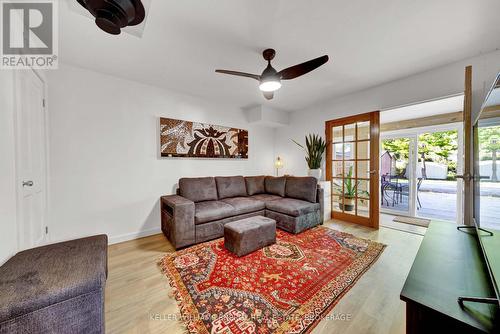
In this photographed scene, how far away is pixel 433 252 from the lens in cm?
125

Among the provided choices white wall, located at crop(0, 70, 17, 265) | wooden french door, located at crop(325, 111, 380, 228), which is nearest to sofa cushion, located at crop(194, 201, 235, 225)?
white wall, located at crop(0, 70, 17, 265)

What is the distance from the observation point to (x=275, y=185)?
3844 mm

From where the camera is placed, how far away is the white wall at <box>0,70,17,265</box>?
128 cm

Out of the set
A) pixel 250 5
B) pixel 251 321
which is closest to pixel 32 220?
pixel 251 321

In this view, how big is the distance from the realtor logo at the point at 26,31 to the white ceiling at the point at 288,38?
99mm

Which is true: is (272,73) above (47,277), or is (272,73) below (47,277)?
above

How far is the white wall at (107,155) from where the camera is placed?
7.51 ft

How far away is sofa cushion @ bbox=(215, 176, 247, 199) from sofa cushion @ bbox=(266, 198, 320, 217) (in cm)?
Answer: 71

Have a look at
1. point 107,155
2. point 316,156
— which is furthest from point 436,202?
point 107,155

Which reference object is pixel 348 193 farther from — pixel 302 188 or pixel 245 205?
pixel 245 205

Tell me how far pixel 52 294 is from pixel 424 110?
5.26 meters

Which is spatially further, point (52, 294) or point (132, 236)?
point (132, 236)

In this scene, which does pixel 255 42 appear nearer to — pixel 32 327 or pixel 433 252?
pixel 433 252

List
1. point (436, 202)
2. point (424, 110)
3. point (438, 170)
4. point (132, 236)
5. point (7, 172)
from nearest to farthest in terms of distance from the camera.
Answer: point (7, 172) → point (132, 236) → point (424, 110) → point (438, 170) → point (436, 202)
